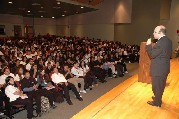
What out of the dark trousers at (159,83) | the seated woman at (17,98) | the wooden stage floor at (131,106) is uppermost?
the dark trousers at (159,83)

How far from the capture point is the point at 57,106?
589 cm

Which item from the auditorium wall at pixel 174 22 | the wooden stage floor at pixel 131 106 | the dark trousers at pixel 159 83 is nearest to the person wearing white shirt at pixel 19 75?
the wooden stage floor at pixel 131 106

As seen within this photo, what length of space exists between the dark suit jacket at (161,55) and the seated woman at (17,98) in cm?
300

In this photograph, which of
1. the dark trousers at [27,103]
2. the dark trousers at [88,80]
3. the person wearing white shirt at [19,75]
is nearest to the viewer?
the dark trousers at [27,103]

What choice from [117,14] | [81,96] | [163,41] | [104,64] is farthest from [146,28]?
[163,41]

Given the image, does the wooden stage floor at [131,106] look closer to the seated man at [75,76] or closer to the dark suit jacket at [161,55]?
the dark suit jacket at [161,55]

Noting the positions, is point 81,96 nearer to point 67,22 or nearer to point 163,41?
point 163,41

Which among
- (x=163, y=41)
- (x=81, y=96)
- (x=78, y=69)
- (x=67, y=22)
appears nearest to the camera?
(x=163, y=41)

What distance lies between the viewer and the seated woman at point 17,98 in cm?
493

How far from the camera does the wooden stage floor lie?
3477mm

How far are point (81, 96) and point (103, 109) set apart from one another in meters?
3.20

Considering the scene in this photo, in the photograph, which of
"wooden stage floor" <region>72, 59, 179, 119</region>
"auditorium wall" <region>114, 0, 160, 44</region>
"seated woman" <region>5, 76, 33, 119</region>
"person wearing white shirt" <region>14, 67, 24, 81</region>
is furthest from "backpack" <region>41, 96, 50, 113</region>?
"auditorium wall" <region>114, 0, 160, 44</region>

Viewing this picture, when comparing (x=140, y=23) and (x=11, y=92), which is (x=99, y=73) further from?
(x=140, y=23)

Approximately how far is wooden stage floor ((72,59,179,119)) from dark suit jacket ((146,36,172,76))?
0.70 meters
